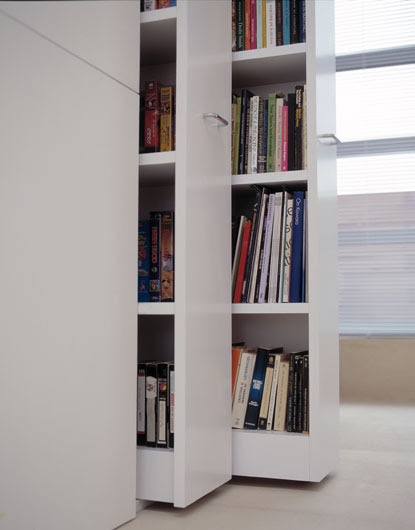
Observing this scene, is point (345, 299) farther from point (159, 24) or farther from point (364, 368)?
point (159, 24)

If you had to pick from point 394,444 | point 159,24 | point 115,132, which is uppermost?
point 159,24

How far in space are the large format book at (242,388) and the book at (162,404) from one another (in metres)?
0.36

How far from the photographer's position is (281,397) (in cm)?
201

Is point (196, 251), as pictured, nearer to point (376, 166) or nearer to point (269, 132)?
point (269, 132)

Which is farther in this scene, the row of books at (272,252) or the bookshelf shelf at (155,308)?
the row of books at (272,252)

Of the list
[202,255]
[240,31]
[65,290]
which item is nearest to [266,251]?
[202,255]

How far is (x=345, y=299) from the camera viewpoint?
4.79 meters

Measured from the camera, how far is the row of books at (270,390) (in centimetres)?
199

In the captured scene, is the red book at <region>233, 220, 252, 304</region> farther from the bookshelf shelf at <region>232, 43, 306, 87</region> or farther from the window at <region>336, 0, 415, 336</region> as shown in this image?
the window at <region>336, 0, 415, 336</region>

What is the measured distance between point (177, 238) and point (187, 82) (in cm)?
41

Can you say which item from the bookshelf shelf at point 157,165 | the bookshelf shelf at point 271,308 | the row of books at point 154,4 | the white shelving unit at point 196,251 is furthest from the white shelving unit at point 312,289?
the row of books at point 154,4

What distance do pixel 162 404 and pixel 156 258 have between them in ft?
1.28

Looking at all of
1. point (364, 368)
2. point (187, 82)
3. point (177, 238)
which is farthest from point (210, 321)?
point (364, 368)

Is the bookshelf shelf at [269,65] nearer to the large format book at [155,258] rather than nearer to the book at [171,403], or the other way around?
the large format book at [155,258]
